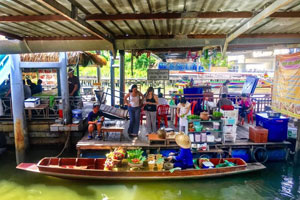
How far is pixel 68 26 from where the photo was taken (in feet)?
16.4

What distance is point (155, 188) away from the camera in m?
6.44

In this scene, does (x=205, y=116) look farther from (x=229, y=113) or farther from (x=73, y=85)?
(x=73, y=85)

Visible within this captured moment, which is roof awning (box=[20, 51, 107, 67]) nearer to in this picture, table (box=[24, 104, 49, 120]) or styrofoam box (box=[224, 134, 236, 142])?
table (box=[24, 104, 49, 120])

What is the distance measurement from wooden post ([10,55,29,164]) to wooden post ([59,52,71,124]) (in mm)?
1394

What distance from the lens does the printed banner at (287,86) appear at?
243 inches

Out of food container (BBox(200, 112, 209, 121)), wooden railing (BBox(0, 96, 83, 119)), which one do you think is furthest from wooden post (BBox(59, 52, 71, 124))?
food container (BBox(200, 112, 209, 121))

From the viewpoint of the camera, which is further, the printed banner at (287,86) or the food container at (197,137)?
the food container at (197,137)

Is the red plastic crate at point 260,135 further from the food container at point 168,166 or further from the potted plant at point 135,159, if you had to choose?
the potted plant at point 135,159

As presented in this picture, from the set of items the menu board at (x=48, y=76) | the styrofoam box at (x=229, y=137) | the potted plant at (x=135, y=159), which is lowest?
the potted plant at (x=135, y=159)

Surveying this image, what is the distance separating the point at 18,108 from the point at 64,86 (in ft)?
5.86

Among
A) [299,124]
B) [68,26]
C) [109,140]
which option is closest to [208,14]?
[68,26]

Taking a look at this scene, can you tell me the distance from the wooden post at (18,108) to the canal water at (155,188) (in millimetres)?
987

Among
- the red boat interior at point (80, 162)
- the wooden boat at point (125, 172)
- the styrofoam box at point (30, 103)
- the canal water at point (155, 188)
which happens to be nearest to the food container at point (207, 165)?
the wooden boat at point (125, 172)

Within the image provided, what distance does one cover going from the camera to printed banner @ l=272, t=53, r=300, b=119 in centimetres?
618
